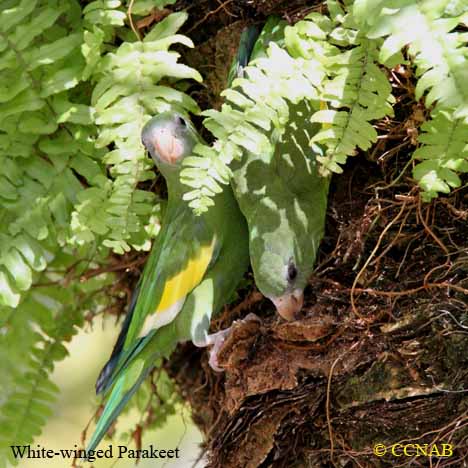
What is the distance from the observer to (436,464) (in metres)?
1.82

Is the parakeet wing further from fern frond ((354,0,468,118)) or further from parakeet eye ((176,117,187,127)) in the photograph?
fern frond ((354,0,468,118))

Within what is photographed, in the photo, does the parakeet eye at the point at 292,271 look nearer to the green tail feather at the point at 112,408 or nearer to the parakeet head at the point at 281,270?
the parakeet head at the point at 281,270

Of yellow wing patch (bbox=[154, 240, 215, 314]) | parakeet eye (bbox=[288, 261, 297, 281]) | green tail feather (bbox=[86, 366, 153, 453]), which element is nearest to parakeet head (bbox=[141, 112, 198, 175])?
yellow wing patch (bbox=[154, 240, 215, 314])

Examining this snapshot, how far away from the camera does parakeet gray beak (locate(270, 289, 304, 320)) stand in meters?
2.00

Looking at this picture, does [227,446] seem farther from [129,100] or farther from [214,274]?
[129,100]

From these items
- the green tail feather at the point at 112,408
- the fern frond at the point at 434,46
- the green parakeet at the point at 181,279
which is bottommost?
the green tail feather at the point at 112,408

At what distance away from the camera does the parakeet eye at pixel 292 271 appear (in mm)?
2002

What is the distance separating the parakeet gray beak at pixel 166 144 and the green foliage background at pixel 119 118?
45 millimetres

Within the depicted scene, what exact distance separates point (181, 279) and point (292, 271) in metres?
0.29

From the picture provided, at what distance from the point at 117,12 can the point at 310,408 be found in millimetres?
1000

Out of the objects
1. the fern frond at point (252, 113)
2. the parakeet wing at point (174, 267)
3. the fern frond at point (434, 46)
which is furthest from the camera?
the parakeet wing at point (174, 267)

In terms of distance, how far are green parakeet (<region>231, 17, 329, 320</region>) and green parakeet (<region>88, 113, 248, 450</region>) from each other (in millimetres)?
144

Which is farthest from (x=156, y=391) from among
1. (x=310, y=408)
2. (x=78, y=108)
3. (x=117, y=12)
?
(x=117, y=12)

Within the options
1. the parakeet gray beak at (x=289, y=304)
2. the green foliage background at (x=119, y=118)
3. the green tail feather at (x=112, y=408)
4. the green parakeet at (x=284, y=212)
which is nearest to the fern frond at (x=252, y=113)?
the green foliage background at (x=119, y=118)
